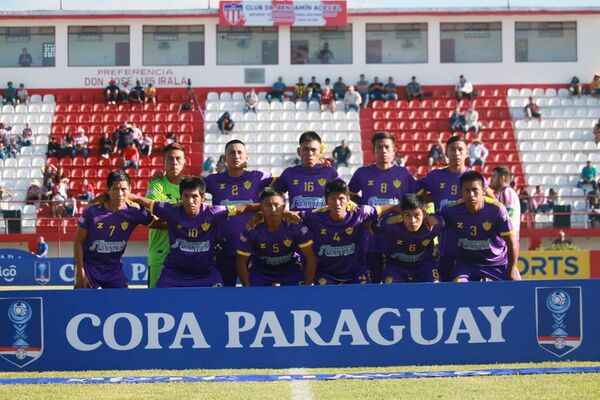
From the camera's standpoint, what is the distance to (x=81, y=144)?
102 ft

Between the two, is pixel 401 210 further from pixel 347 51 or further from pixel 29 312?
pixel 347 51

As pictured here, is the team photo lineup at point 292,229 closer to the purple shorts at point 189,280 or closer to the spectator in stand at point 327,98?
the purple shorts at point 189,280

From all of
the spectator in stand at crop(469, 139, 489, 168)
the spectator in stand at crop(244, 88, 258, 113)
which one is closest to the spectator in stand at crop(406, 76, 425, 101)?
the spectator in stand at crop(469, 139, 489, 168)

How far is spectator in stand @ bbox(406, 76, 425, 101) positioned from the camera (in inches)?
1329

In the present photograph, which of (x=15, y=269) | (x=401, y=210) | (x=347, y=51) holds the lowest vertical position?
(x=15, y=269)

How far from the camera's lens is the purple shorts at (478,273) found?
1035 centimetres

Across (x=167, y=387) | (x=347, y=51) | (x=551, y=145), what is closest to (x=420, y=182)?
(x=167, y=387)

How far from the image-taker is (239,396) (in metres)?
7.57

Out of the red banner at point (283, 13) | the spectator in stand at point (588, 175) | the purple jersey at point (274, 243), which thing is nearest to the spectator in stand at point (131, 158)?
the red banner at point (283, 13)

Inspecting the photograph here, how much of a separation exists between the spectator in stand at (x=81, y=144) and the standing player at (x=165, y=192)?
2082 cm

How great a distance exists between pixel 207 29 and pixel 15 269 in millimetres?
14784

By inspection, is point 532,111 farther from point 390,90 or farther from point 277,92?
point 277,92

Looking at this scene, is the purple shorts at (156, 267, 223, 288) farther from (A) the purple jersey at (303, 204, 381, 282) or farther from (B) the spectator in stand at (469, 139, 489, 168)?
(B) the spectator in stand at (469, 139, 489, 168)

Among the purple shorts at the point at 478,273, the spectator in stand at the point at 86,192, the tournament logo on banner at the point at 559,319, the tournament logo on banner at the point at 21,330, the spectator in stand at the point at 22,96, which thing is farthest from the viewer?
the spectator in stand at the point at 22,96
